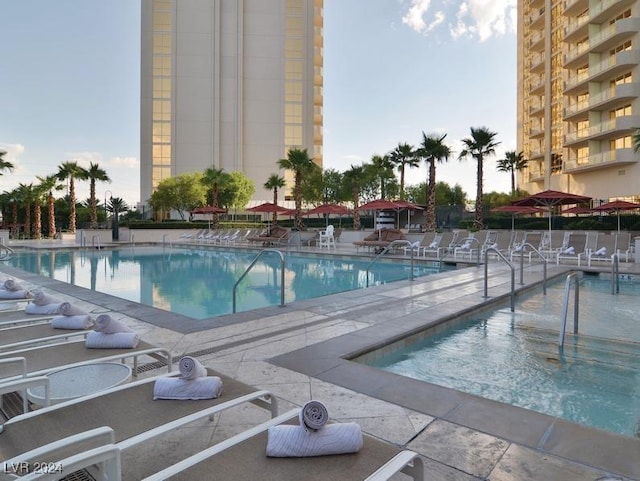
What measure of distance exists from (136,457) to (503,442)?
7.21 feet

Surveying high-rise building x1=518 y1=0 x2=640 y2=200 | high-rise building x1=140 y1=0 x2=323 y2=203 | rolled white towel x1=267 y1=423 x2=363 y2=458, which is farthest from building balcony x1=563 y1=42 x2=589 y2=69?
rolled white towel x1=267 y1=423 x2=363 y2=458

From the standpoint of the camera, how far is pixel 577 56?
3328 centimetres

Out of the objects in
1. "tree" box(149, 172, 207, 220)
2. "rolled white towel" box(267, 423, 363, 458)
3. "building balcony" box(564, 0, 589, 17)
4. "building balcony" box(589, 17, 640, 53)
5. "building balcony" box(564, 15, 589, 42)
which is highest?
"building balcony" box(564, 0, 589, 17)

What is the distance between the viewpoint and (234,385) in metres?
2.76

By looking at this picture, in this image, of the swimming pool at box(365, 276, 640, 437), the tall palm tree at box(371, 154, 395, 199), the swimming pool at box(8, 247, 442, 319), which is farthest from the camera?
the tall palm tree at box(371, 154, 395, 199)

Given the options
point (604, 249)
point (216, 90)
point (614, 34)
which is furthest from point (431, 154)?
point (216, 90)

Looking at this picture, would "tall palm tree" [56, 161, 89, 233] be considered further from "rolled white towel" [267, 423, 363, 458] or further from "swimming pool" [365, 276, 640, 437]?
"rolled white towel" [267, 423, 363, 458]

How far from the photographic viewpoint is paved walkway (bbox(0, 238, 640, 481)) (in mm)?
2422

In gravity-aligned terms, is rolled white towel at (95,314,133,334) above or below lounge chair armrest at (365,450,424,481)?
above

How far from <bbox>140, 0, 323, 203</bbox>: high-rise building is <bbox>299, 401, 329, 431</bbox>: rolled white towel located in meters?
49.5

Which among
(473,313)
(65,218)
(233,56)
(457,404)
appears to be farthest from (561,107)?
(65,218)

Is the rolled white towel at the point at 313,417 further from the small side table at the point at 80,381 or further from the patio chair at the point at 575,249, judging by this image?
the patio chair at the point at 575,249

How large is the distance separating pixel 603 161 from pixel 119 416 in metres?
35.7

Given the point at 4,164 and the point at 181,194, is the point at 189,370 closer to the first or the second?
the point at 4,164
